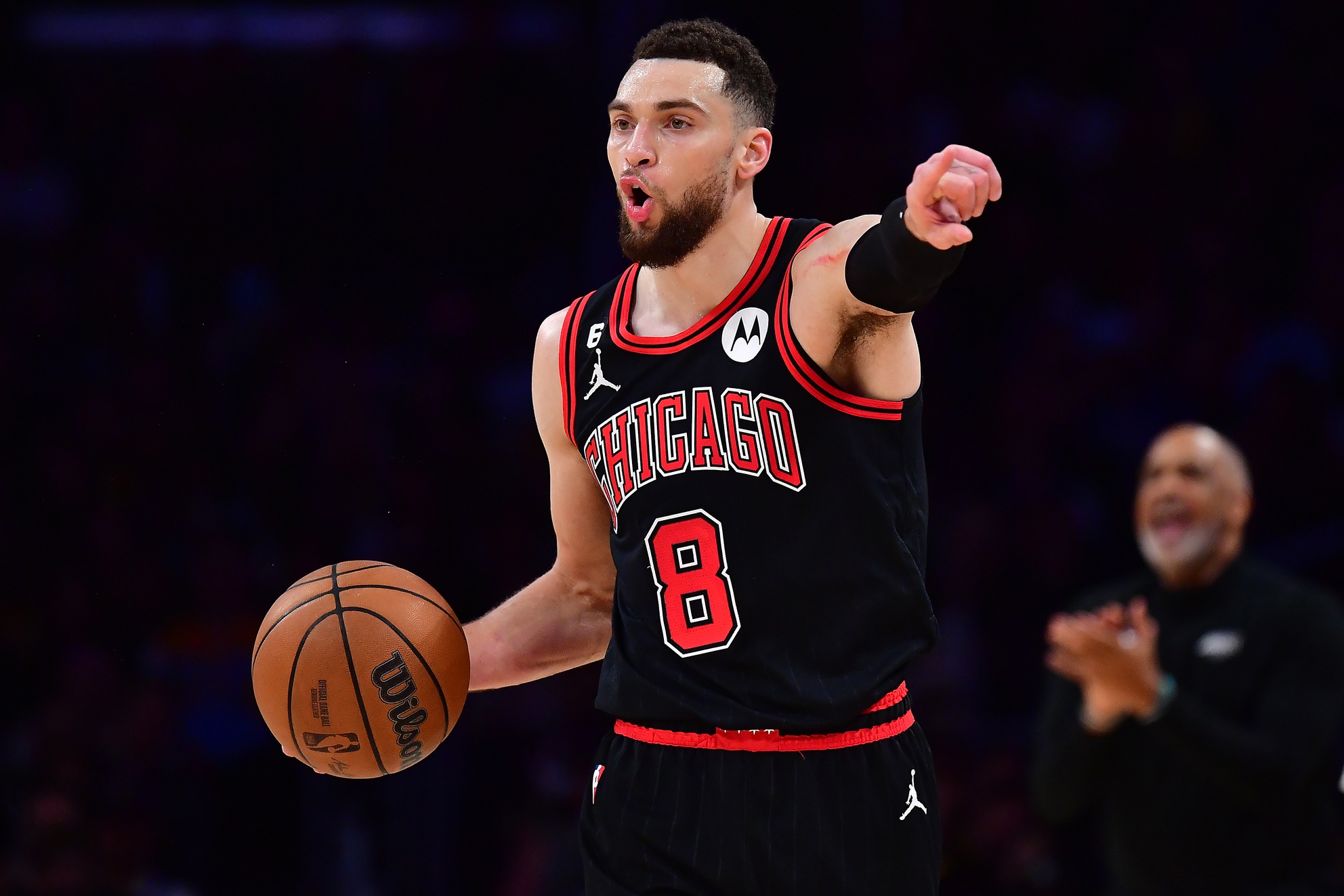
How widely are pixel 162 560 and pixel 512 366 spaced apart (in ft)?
6.88

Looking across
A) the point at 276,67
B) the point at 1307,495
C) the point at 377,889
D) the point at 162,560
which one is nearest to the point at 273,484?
the point at 162,560

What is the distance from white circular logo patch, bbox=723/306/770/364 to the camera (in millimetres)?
3006

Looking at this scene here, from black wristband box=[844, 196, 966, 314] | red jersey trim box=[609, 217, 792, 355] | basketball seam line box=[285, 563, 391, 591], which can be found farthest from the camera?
basketball seam line box=[285, 563, 391, 591]

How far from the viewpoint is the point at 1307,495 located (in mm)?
7477

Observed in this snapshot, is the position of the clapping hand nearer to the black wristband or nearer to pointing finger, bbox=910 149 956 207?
the black wristband

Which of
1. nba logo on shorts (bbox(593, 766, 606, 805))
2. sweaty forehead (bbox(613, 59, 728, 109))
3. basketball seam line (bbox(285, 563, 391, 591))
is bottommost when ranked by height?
nba logo on shorts (bbox(593, 766, 606, 805))

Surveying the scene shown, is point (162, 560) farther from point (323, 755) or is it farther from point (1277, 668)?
point (1277, 668)

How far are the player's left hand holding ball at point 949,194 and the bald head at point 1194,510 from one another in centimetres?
357

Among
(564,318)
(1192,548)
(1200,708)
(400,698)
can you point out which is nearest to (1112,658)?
(1200,708)

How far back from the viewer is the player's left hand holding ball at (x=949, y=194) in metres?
2.47

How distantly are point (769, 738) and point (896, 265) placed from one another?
0.98 metres

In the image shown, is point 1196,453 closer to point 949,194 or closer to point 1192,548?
point 1192,548

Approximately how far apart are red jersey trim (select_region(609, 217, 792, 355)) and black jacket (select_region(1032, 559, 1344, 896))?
2.88m

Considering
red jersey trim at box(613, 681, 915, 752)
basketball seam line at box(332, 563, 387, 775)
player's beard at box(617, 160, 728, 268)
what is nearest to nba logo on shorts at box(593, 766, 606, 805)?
red jersey trim at box(613, 681, 915, 752)
